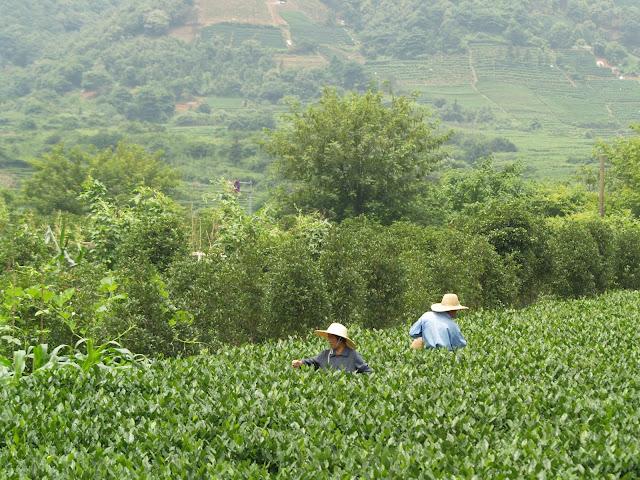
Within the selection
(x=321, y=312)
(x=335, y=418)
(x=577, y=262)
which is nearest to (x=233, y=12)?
(x=577, y=262)

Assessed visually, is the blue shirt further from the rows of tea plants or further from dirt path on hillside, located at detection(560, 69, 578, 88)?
dirt path on hillside, located at detection(560, 69, 578, 88)

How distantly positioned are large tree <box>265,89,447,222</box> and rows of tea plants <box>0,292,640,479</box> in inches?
1042

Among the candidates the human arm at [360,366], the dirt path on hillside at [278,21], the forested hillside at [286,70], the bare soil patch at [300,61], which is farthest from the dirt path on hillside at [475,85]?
the human arm at [360,366]

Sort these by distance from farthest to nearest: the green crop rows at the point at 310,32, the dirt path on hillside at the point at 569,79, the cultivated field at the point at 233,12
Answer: the green crop rows at the point at 310,32 < the cultivated field at the point at 233,12 < the dirt path on hillside at the point at 569,79

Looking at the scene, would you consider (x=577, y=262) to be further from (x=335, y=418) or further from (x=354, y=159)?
(x=335, y=418)

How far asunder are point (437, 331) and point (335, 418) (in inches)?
128

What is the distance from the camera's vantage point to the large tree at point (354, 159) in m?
37.3

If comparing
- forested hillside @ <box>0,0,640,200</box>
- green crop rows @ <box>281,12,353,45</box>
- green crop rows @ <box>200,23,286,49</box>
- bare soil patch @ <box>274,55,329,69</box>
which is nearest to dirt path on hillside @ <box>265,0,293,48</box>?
forested hillside @ <box>0,0,640,200</box>

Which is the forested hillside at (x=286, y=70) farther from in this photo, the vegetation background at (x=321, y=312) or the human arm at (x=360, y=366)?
the human arm at (x=360, y=366)

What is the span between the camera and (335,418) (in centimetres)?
766

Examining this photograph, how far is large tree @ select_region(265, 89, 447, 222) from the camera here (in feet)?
122

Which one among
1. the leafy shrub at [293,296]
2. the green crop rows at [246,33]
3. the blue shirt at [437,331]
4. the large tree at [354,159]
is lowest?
the green crop rows at [246,33]

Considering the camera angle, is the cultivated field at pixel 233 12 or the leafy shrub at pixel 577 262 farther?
the cultivated field at pixel 233 12

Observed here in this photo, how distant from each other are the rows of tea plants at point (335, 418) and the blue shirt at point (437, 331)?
8.0 inches
